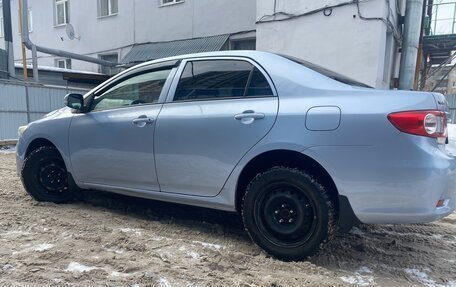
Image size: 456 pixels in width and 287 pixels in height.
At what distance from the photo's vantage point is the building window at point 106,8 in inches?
614

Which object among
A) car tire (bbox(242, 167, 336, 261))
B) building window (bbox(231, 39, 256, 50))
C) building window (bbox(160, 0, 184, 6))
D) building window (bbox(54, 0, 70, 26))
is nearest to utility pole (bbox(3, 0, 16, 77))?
building window (bbox(54, 0, 70, 26))

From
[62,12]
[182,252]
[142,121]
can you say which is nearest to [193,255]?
[182,252]

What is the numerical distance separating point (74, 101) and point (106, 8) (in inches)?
540

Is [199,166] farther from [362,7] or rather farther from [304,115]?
[362,7]

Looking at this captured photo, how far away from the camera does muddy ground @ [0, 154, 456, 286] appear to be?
8.25 feet

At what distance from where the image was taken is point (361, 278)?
2602 mm

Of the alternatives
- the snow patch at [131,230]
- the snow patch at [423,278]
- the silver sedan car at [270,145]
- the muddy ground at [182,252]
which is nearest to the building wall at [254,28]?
the muddy ground at [182,252]

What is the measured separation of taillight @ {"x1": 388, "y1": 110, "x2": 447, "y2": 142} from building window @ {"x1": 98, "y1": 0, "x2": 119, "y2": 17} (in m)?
15.4

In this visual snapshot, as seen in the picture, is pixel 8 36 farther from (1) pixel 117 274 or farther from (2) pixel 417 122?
(2) pixel 417 122

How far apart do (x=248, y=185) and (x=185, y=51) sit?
1032 centimetres

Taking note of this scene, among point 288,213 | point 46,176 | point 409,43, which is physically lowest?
point 46,176

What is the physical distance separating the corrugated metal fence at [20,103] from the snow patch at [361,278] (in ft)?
36.1

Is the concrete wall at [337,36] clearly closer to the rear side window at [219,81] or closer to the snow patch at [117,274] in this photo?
the rear side window at [219,81]

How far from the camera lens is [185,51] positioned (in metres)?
12.5
